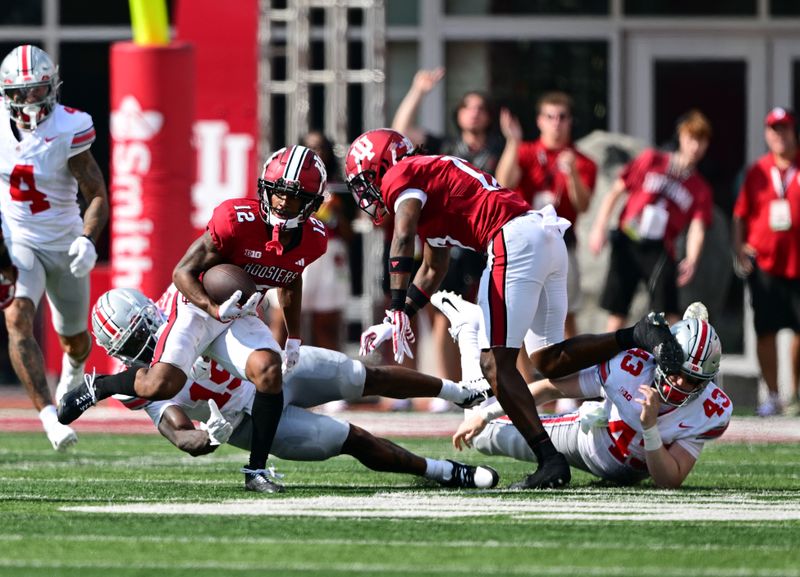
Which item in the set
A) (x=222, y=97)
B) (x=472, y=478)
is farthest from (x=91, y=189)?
(x=222, y=97)

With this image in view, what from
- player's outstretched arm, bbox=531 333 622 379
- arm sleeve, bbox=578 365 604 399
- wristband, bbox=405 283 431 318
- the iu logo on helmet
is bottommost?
arm sleeve, bbox=578 365 604 399

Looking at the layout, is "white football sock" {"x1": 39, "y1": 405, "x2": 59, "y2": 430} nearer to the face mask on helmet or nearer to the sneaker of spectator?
the face mask on helmet

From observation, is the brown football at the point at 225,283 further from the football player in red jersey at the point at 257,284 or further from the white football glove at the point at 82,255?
the white football glove at the point at 82,255

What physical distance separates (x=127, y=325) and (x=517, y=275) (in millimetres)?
1496

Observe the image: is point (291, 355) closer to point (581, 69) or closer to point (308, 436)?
point (308, 436)

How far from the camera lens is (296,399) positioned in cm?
671

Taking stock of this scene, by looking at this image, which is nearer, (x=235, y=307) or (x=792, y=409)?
(x=235, y=307)

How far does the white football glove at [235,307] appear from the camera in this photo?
626cm

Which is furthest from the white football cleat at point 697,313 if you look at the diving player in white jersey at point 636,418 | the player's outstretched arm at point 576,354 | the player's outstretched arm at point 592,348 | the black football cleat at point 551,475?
the black football cleat at point 551,475

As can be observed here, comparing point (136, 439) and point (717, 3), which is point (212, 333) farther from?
point (717, 3)

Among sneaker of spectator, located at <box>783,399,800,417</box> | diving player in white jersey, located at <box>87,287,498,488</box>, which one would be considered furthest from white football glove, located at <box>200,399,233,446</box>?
sneaker of spectator, located at <box>783,399,800,417</box>

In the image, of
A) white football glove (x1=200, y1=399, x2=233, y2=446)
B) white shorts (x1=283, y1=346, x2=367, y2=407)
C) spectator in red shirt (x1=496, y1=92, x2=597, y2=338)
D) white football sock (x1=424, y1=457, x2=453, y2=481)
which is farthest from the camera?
spectator in red shirt (x1=496, y1=92, x2=597, y2=338)

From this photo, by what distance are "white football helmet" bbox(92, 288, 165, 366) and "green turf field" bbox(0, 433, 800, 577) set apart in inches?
19.7

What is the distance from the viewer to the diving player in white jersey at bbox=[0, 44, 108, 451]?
7.97 meters
